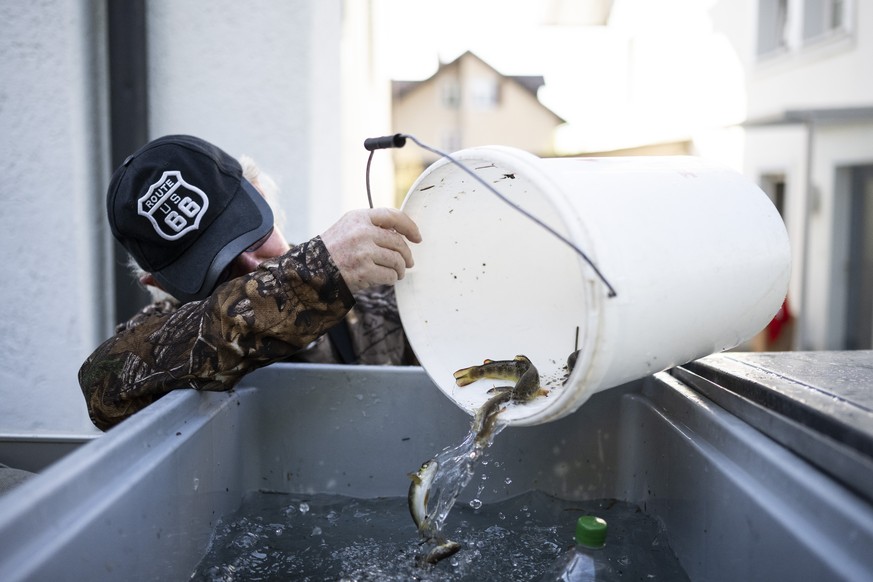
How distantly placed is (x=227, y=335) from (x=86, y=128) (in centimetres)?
136

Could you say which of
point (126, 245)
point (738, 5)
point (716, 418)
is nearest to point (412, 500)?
point (716, 418)

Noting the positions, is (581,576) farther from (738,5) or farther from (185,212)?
(738,5)

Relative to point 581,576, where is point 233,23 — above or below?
above

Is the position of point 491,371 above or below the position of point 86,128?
below

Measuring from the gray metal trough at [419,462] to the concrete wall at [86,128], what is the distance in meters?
0.95

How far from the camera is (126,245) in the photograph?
145 cm

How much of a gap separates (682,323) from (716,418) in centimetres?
16

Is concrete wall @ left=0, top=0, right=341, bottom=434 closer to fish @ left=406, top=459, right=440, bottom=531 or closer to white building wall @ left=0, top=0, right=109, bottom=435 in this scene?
white building wall @ left=0, top=0, right=109, bottom=435

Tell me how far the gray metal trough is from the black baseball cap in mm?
259

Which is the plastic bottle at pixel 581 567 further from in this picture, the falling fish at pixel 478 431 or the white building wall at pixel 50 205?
the white building wall at pixel 50 205

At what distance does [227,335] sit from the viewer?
118 cm

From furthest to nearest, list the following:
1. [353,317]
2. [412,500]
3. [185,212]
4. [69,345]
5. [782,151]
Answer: [782,151] → [69,345] → [353,317] → [185,212] → [412,500]

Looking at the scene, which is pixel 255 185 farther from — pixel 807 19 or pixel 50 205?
pixel 807 19

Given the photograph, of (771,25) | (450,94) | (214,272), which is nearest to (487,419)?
(214,272)
